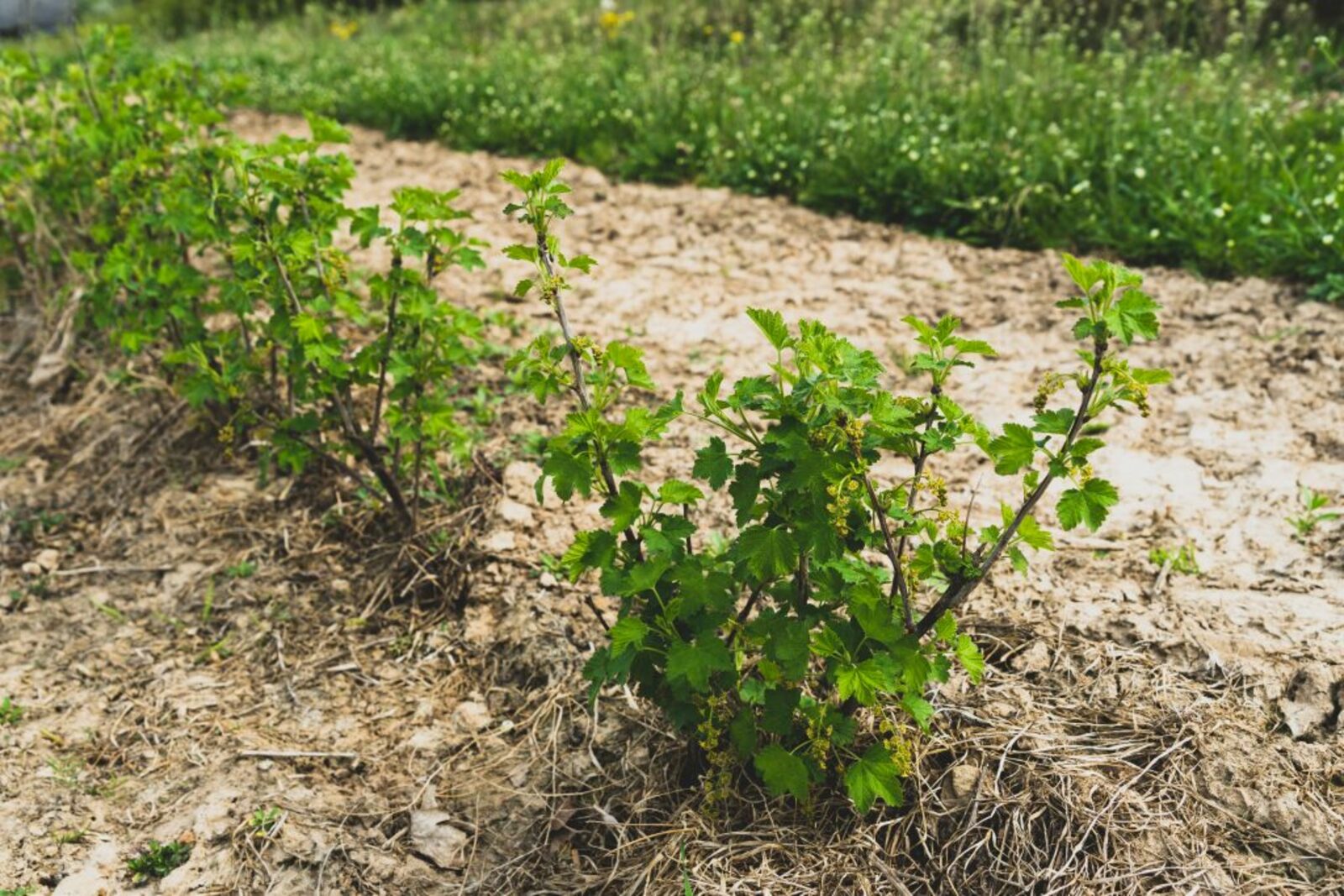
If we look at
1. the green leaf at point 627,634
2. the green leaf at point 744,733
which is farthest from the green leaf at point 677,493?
the green leaf at point 744,733

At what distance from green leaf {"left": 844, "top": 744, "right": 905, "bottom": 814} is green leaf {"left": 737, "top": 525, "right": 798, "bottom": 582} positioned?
16.9 inches

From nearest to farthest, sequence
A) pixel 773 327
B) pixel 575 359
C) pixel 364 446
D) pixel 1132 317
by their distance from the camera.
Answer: pixel 1132 317 < pixel 773 327 < pixel 575 359 < pixel 364 446

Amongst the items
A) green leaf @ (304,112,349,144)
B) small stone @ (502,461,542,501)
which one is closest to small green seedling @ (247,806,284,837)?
small stone @ (502,461,542,501)

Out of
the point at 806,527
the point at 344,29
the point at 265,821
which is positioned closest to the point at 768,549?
the point at 806,527

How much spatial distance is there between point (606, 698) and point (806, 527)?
39.1 inches

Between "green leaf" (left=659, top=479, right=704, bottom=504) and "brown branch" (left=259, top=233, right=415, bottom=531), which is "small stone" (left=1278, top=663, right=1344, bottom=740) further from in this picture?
"brown branch" (left=259, top=233, right=415, bottom=531)

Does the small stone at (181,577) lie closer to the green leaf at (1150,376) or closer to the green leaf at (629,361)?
the green leaf at (629,361)

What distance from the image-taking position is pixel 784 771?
5.97 ft

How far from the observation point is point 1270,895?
173 cm

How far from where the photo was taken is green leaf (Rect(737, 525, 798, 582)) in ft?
5.42

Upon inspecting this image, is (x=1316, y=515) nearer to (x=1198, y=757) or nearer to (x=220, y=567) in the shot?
(x=1198, y=757)

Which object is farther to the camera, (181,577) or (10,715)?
(181,577)

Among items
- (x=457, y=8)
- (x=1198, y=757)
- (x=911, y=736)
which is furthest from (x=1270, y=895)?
(x=457, y=8)

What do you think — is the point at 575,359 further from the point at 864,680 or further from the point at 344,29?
the point at 344,29
